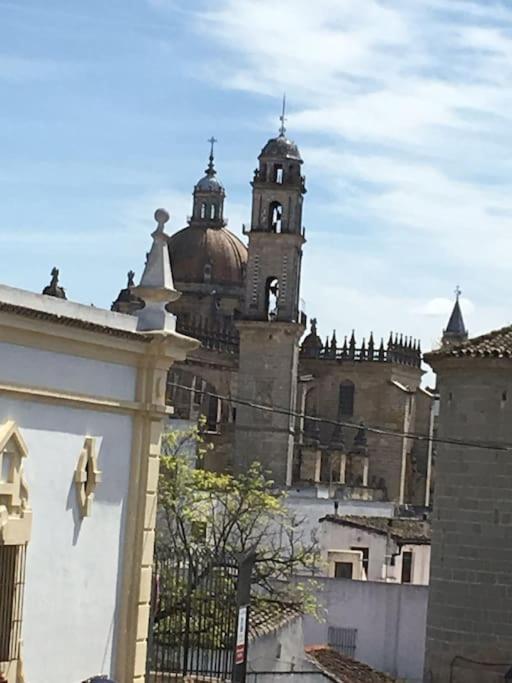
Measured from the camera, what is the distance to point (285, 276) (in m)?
62.4

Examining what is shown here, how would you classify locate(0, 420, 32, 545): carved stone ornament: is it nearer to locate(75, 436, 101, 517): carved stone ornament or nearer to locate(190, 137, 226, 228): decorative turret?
locate(75, 436, 101, 517): carved stone ornament

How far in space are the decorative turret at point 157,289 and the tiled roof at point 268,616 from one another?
8.63m

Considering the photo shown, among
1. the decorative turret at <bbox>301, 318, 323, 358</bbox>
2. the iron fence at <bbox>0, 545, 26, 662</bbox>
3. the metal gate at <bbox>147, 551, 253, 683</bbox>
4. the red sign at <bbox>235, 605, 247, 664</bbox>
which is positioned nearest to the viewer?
the iron fence at <bbox>0, 545, 26, 662</bbox>

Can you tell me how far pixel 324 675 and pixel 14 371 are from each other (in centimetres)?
1293

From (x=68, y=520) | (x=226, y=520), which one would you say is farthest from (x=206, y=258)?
(x=68, y=520)

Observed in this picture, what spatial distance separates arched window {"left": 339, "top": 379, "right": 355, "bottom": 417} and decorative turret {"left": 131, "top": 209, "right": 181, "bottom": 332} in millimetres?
57772

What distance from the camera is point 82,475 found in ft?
54.1

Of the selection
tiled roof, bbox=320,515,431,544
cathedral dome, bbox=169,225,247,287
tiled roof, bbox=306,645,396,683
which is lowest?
tiled roof, bbox=306,645,396,683

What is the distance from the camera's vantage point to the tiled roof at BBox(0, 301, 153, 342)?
15164 mm

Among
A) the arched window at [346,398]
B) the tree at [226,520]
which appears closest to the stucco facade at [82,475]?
the tree at [226,520]

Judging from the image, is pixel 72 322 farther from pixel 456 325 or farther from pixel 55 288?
pixel 456 325

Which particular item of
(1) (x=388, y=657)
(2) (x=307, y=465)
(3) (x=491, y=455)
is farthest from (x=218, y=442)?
(3) (x=491, y=455)

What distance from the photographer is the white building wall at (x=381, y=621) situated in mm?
36969

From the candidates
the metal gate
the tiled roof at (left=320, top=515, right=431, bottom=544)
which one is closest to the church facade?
the tiled roof at (left=320, top=515, right=431, bottom=544)
